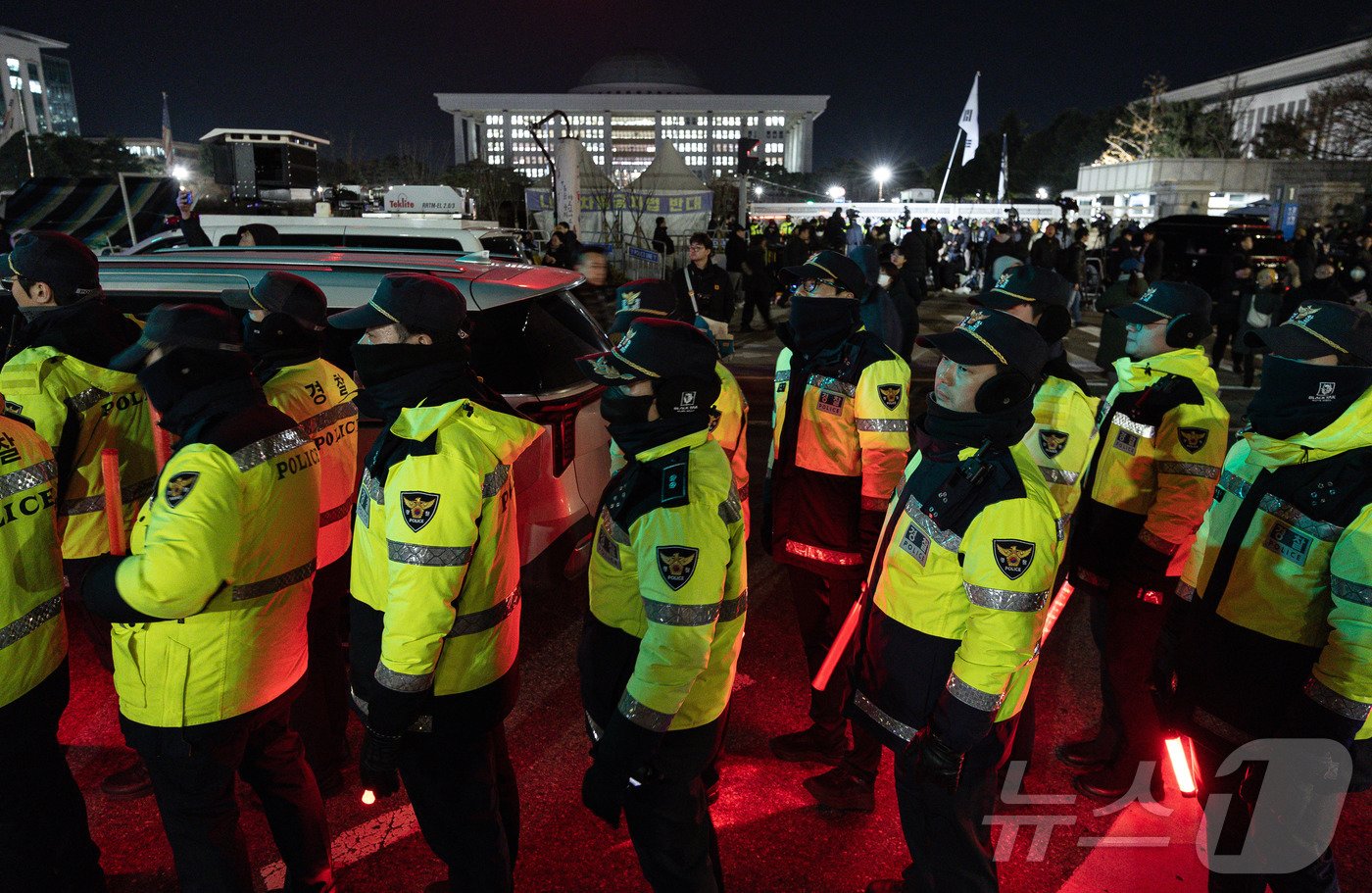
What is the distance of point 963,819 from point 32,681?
2.64 meters

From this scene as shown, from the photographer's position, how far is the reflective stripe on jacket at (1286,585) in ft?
7.32

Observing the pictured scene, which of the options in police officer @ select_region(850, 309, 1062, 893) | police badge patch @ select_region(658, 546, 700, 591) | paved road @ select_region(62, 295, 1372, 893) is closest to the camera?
police badge patch @ select_region(658, 546, 700, 591)

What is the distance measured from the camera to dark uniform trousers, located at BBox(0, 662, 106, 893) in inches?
95.6

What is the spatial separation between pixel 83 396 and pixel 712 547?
107 inches

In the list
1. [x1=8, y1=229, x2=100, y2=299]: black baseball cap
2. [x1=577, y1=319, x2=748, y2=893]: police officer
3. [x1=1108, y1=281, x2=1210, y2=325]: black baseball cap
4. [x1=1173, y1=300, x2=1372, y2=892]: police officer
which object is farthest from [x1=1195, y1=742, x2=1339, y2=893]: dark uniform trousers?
[x1=8, y1=229, x2=100, y2=299]: black baseball cap

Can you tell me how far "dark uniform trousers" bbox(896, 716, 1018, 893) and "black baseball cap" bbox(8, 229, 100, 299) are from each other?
3.71 m

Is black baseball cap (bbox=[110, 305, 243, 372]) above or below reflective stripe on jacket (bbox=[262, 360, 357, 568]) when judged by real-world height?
above

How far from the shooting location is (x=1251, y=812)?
250cm

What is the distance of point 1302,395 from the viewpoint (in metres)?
2.49

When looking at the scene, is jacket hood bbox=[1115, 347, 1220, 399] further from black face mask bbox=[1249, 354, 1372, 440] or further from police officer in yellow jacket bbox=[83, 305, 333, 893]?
police officer in yellow jacket bbox=[83, 305, 333, 893]

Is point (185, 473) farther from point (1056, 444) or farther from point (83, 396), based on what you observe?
point (1056, 444)

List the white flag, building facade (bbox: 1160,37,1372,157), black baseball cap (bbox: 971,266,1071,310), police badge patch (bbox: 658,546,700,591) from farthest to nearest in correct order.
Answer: building facade (bbox: 1160,37,1372,157) → the white flag → black baseball cap (bbox: 971,266,1071,310) → police badge patch (bbox: 658,546,700,591)

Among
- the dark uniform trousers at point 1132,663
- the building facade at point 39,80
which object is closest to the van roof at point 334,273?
the dark uniform trousers at point 1132,663

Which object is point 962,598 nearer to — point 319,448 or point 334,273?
point 319,448
